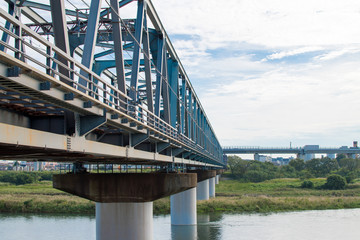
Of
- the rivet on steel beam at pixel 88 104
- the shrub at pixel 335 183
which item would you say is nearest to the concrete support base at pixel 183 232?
the rivet on steel beam at pixel 88 104

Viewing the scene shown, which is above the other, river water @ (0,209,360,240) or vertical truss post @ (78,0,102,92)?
vertical truss post @ (78,0,102,92)

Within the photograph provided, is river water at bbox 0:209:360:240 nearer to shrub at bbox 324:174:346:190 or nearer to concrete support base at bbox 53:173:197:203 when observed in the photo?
concrete support base at bbox 53:173:197:203

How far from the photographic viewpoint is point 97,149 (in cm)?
1220

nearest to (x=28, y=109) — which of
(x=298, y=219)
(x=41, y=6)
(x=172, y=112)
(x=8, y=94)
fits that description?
(x=8, y=94)

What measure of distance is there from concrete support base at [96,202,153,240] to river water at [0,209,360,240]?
15.2 m

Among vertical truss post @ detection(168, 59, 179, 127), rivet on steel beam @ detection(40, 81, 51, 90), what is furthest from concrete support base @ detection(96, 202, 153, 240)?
rivet on steel beam @ detection(40, 81, 51, 90)

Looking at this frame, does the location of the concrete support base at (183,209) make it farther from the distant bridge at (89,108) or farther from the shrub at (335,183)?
the shrub at (335,183)

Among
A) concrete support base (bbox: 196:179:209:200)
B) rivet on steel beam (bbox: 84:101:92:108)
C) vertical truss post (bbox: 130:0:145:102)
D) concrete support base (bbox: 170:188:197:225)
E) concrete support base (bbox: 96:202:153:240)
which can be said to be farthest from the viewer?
concrete support base (bbox: 196:179:209:200)

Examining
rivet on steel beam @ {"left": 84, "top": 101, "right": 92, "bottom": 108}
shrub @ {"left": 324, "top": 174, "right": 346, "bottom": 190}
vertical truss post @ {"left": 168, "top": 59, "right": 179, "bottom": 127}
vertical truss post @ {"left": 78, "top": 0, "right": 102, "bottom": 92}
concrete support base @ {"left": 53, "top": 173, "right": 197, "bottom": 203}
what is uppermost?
vertical truss post @ {"left": 168, "top": 59, "right": 179, "bottom": 127}

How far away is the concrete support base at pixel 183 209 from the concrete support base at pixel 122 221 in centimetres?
2330

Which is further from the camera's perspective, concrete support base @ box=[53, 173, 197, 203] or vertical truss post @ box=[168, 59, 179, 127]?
vertical truss post @ box=[168, 59, 179, 127]

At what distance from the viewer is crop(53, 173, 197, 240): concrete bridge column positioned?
22109 millimetres

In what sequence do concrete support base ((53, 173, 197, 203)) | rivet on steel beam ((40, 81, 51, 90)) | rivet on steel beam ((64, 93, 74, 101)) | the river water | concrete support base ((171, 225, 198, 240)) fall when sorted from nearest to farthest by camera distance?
rivet on steel beam ((40, 81, 51, 90)) → rivet on steel beam ((64, 93, 74, 101)) → concrete support base ((53, 173, 197, 203)) → the river water → concrete support base ((171, 225, 198, 240))

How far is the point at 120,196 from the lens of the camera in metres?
22.6
